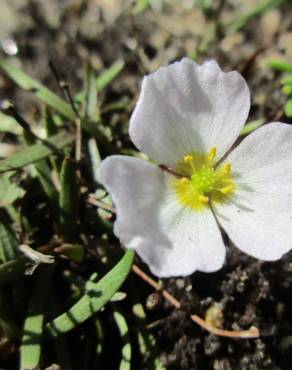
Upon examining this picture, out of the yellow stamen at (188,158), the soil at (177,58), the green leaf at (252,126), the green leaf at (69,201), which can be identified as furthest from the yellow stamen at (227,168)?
the green leaf at (69,201)

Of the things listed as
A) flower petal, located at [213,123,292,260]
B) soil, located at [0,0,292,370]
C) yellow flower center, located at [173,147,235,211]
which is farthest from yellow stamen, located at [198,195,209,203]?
soil, located at [0,0,292,370]

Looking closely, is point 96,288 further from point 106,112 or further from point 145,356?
point 106,112

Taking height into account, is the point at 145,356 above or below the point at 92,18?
below

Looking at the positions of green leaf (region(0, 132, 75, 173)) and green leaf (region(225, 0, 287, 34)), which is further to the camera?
green leaf (region(225, 0, 287, 34))

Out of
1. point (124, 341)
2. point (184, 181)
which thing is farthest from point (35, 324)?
point (184, 181)

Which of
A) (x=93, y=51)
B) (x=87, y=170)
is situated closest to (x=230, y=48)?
(x=93, y=51)

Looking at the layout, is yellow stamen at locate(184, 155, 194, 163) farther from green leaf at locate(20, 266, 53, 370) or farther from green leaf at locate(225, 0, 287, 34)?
green leaf at locate(225, 0, 287, 34)

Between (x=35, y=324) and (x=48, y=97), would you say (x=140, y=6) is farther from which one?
(x=35, y=324)

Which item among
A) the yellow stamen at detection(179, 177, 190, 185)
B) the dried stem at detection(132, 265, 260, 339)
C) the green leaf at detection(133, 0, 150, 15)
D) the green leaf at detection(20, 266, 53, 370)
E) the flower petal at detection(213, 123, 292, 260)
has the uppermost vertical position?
the green leaf at detection(133, 0, 150, 15)
